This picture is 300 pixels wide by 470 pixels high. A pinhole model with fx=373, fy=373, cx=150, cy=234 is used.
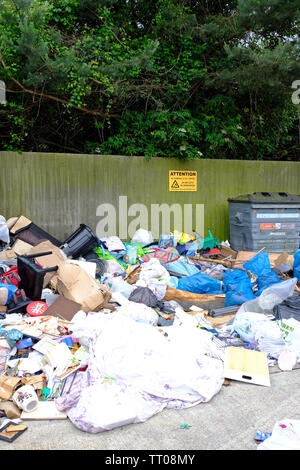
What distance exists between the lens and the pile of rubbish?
2566 mm

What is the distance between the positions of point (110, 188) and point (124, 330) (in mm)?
4160

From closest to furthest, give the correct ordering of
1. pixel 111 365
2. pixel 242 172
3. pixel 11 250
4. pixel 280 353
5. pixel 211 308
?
pixel 111 365 < pixel 280 353 < pixel 211 308 < pixel 11 250 < pixel 242 172

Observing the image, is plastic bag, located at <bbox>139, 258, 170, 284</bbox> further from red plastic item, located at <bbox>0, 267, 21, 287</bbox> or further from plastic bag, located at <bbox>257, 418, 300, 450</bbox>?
plastic bag, located at <bbox>257, 418, 300, 450</bbox>

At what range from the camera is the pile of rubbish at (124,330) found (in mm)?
2566

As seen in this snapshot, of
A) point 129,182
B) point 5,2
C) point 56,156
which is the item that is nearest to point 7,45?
point 5,2

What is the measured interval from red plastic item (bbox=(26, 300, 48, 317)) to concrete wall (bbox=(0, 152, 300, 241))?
256 centimetres

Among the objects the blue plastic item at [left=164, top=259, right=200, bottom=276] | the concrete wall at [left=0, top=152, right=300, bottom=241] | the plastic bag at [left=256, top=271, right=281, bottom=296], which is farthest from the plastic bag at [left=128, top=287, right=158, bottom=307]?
the concrete wall at [left=0, top=152, right=300, bottom=241]

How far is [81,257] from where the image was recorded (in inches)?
227

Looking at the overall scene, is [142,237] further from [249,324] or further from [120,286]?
[249,324]

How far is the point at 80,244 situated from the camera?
5.71 meters

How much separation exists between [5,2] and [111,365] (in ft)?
18.9

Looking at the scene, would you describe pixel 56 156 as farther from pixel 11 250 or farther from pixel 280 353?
pixel 280 353

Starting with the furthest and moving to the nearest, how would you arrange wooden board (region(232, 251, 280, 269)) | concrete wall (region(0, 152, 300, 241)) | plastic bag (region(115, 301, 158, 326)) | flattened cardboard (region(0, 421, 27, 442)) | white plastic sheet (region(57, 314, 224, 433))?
concrete wall (region(0, 152, 300, 241)) → wooden board (region(232, 251, 280, 269)) → plastic bag (region(115, 301, 158, 326)) → white plastic sheet (region(57, 314, 224, 433)) → flattened cardboard (region(0, 421, 27, 442))

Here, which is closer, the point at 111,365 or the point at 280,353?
the point at 111,365
